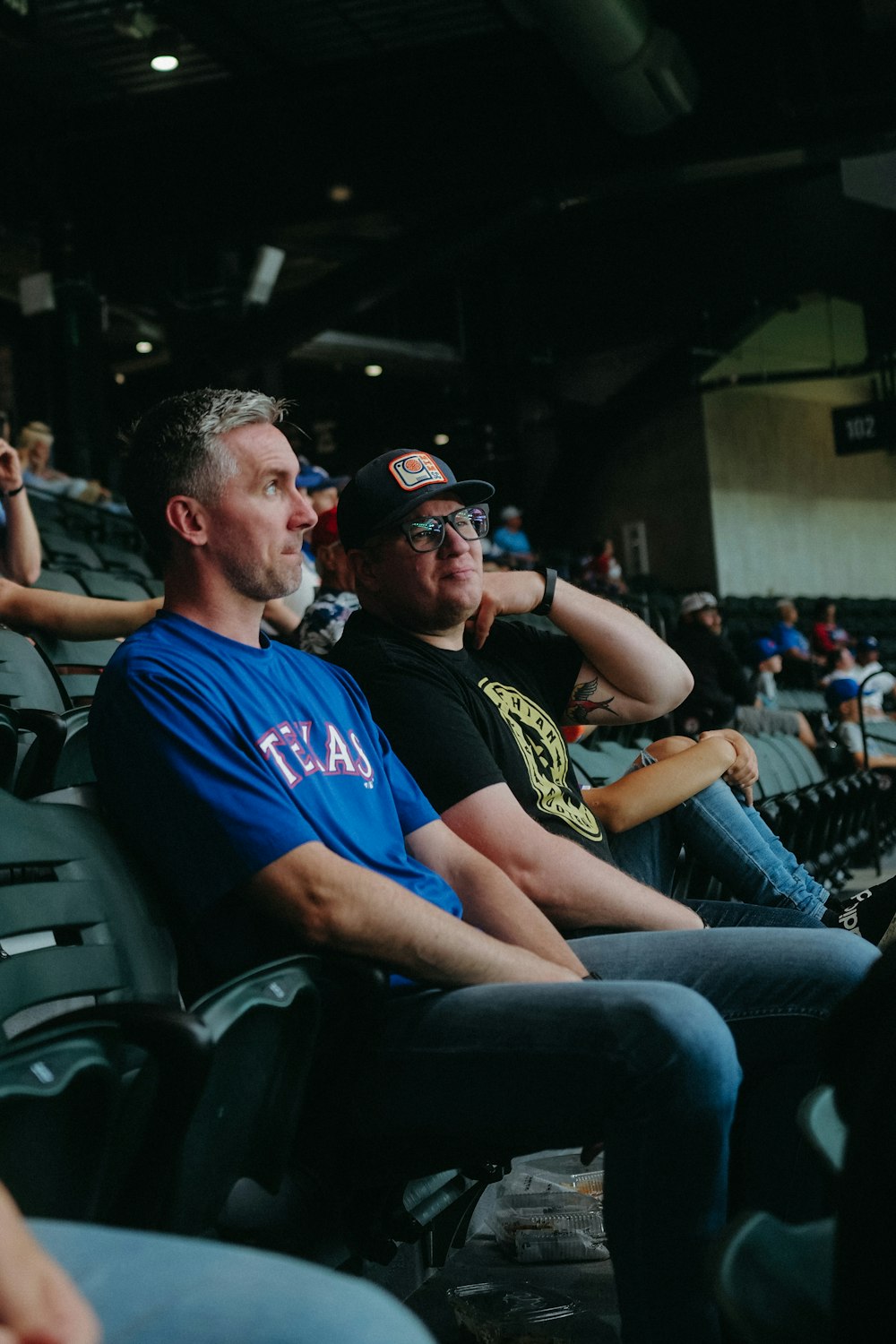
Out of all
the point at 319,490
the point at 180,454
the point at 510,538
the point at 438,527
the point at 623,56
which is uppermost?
the point at 623,56

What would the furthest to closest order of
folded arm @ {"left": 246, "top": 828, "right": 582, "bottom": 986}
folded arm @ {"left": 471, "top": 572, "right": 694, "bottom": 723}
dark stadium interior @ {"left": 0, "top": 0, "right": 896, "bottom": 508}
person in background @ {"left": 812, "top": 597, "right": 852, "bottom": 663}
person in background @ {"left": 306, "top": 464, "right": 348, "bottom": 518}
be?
person in background @ {"left": 812, "top": 597, "right": 852, "bottom": 663} < dark stadium interior @ {"left": 0, "top": 0, "right": 896, "bottom": 508} < person in background @ {"left": 306, "top": 464, "right": 348, "bottom": 518} < folded arm @ {"left": 471, "top": 572, "right": 694, "bottom": 723} < folded arm @ {"left": 246, "top": 828, "right": 582, "bottom": 986}

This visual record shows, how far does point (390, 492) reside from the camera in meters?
2.00

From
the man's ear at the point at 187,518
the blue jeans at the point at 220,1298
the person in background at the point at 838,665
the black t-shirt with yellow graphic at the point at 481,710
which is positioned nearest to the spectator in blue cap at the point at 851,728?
the person in background at the point at 838,665

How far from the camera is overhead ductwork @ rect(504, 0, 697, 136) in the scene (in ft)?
24.8

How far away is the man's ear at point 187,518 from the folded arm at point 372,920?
486 millimetres

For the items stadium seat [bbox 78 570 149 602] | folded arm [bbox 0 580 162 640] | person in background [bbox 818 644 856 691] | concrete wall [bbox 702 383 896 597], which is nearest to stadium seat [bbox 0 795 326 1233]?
folded arm [bbox 0 580 162 640]

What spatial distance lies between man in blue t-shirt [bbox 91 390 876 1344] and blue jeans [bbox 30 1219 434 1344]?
61 cm

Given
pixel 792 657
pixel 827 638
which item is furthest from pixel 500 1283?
pixel 827 638

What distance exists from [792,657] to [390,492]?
10.2 m

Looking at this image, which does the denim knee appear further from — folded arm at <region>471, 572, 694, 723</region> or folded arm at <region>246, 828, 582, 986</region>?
folded arm at <region>471, 572, 694, 723</region>

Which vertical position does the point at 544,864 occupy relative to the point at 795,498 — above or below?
below

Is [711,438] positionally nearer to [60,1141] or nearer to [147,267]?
[147,267]

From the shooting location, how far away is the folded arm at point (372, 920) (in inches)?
53.9

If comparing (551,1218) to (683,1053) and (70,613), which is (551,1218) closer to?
(683,1053)
